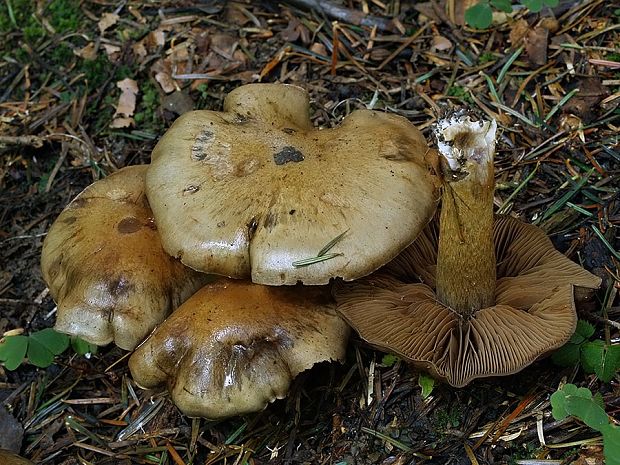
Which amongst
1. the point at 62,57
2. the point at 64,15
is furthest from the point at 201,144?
the point at 64,15

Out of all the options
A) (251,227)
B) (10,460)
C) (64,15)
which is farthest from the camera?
(64,15)

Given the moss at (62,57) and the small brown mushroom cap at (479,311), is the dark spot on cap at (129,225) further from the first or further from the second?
the moss at (62,57)

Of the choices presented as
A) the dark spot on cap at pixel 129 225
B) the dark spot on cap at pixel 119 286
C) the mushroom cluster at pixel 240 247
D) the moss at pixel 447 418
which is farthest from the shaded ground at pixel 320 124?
the dark spot on cap at pixel 129 225

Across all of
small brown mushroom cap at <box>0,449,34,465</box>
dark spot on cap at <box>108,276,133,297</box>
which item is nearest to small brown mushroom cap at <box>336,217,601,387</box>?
dark spot on cap at <box>108,276,133,297</box>

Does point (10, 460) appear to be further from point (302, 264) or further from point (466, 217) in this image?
point (466, 217)

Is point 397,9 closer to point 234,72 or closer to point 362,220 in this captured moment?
point 234,72

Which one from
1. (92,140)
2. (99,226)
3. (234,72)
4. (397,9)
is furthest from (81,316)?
(397,9)
